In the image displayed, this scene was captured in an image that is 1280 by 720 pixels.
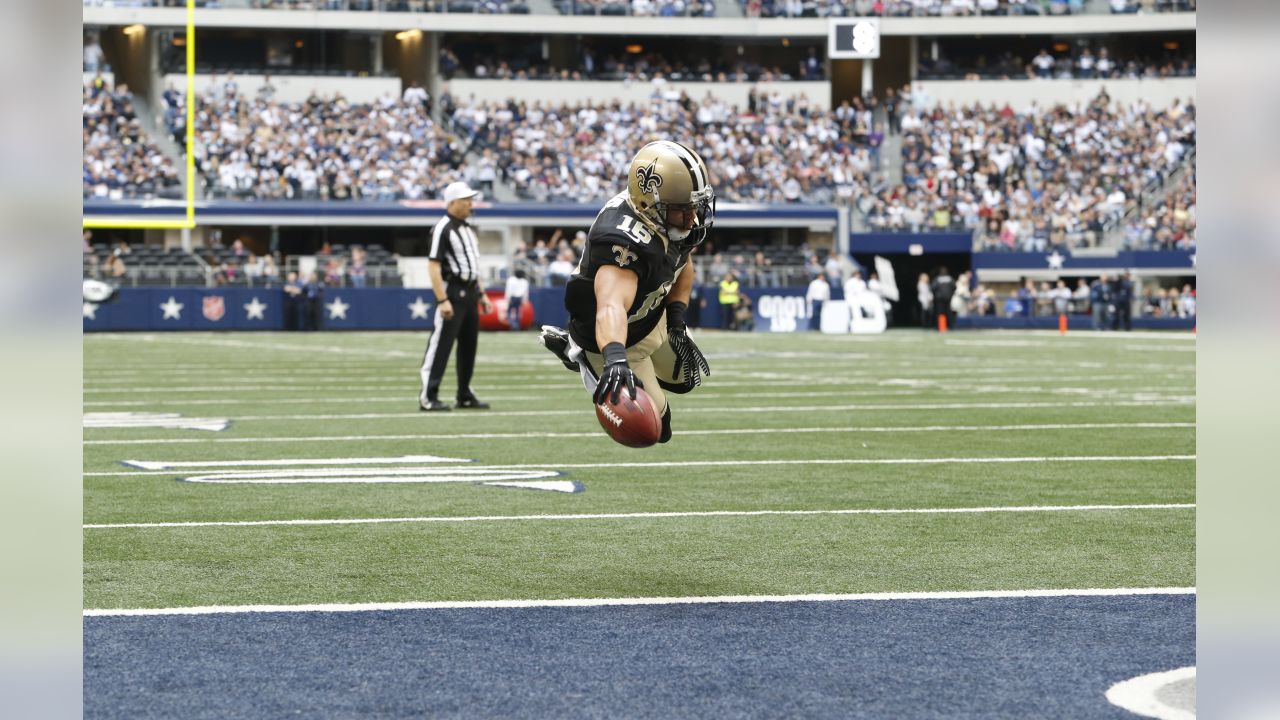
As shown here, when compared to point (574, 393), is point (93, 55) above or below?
above

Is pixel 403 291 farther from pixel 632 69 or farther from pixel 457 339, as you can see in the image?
pixel 457 339

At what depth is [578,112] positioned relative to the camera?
4628cm

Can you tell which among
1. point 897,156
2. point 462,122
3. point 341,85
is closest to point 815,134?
point 897,156

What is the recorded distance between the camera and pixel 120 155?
135ft

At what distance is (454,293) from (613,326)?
8023 millimetres

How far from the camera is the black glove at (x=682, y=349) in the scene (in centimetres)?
717

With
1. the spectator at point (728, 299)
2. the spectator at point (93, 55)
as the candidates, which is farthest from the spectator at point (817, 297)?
the spectator at point (93, 55)

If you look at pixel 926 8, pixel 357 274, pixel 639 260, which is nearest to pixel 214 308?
pixel 357 274

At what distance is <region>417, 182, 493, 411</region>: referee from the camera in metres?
13.9

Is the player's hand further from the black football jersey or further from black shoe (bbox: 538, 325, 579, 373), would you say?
black shoe (bbox: 538, 325, 579, 373)

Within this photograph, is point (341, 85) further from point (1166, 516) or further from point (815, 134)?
point (1166, 516)

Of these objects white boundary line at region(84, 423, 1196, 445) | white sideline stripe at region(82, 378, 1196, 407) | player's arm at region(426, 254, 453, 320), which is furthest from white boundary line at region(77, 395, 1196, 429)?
white boundary line at region(84, 423, 1196, 445)
